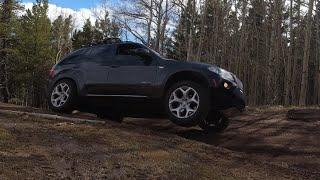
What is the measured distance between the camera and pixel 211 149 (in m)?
8.87

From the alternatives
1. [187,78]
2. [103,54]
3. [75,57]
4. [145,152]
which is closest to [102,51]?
[103,54]

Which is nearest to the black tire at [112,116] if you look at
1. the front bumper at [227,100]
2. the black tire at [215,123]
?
the black tire at [215,123]

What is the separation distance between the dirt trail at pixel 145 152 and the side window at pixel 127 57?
1.39 metres

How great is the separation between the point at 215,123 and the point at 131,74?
221cm

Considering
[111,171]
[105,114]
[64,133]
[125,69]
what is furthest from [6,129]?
[105,114]

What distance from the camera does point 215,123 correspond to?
11109 mm

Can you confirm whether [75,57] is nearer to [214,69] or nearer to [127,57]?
[127,57]

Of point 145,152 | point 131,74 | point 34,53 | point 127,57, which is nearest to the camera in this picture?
point 145,152

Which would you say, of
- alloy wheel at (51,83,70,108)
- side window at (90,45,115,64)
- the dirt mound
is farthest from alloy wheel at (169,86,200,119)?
the dirt mound

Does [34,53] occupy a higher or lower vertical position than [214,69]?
higher

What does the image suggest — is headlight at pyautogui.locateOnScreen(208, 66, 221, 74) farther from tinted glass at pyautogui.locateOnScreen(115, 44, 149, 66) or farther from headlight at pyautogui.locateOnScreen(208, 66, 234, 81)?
tinted glass at pyautogui.locateOnScreen(115, 44, 149, 66)

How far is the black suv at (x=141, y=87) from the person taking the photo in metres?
9.55

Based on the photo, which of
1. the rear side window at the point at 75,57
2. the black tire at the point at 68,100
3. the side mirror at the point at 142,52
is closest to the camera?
the side mirror at the point at 142,52

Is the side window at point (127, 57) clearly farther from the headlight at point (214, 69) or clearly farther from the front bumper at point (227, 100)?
the front bumper at point (227, 100)
